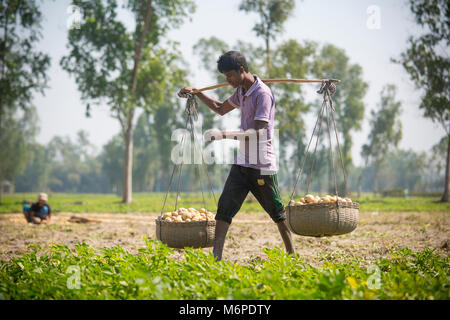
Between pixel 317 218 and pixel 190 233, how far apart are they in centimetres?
147

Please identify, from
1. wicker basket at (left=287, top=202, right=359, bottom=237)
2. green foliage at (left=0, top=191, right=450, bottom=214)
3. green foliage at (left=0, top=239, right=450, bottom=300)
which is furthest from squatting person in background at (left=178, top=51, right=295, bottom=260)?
green foliage at (left=0, top=191, right=450, bottom=214)

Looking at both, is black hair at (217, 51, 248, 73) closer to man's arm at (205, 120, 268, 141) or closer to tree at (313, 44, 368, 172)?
man's arm at (205, 120, 268, 141)

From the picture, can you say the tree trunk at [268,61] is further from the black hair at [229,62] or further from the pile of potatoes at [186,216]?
the black hair at [229,62]

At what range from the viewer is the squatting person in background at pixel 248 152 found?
4.44m

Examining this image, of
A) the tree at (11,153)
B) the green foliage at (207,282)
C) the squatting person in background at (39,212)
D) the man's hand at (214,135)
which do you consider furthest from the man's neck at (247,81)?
the tree at (11,153)

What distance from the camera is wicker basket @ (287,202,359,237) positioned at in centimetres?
484

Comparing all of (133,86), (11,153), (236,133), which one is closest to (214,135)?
(236,133)

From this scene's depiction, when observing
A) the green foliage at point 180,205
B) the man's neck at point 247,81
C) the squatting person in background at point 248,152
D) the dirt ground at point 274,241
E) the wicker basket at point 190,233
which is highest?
the man's neck at point 247,81

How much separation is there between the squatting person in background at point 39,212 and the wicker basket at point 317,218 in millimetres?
10029

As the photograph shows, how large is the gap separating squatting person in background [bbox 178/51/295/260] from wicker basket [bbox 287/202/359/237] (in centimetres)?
26

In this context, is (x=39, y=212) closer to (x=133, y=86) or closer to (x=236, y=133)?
(x=236, y=133)

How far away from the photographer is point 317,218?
4.84 metres

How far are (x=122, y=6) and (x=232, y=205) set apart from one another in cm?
2127
